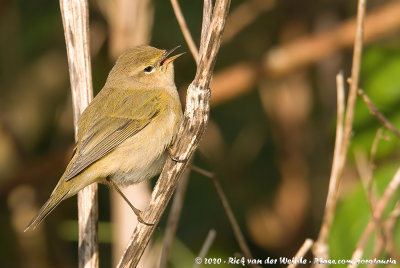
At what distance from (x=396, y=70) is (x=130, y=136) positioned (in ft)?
6.02

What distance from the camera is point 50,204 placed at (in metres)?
3.12

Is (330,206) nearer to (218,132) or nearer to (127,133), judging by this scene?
(127,133)

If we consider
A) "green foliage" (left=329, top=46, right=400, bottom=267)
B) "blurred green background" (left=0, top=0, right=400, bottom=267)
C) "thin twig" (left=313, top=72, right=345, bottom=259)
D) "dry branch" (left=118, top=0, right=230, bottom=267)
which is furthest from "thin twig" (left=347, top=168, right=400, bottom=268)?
"blurred green background" (left=0, top=0, right=400, bottom=267)

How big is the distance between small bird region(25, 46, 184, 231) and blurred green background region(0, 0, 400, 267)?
89 cm

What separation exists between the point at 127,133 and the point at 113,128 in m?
0.10

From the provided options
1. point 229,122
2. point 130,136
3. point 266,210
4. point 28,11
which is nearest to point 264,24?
point 229,122

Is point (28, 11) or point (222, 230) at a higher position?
point (28, 11)

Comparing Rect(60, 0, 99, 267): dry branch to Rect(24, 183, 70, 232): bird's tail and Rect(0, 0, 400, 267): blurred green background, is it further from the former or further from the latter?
Rect(0, 0, 400, 267): blurred green background

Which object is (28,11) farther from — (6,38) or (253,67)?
(253,67)

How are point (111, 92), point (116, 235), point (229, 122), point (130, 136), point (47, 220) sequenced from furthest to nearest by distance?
point (229, 122)
point (47, 220)
point (116, 235)
point (111, 92)
point (130, 136)

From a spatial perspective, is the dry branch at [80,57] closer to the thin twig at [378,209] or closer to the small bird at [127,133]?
the small bird at [127,133]

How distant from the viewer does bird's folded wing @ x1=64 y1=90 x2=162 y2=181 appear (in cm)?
338

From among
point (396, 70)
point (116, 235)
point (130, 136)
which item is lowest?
point (116, 235)

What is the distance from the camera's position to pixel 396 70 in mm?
3963
